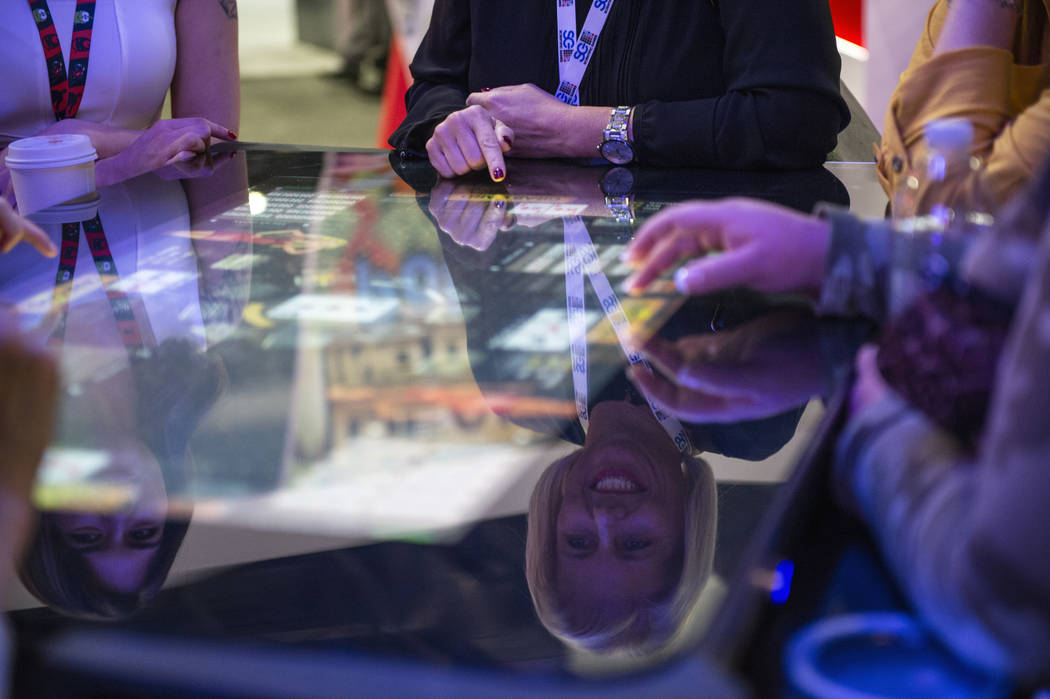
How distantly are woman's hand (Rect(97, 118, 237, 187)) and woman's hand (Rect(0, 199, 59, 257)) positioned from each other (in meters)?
0.44

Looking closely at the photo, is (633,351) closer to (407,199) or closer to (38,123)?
(407,199)

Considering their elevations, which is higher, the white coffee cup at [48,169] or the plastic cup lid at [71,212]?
the white coffee cup at [48,169]

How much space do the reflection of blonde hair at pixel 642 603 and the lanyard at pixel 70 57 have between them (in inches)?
60.4

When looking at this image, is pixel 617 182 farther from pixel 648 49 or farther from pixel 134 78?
pixel 134 78

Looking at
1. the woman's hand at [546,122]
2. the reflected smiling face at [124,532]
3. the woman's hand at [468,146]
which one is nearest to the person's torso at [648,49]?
the woman's hand at [546,122]

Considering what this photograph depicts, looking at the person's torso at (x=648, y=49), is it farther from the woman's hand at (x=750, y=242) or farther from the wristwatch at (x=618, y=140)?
the woman's hand at (x=750, y=242)

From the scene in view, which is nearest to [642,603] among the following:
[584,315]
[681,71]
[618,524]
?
[618,524]

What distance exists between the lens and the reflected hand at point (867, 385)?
0.62m

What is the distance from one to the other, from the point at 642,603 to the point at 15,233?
0.82 m

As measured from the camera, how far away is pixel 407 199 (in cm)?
129

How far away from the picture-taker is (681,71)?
157 cm

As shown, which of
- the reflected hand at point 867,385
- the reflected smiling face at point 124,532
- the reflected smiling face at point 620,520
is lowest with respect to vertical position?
the reflected smiling face at point 124,532

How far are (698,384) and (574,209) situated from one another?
1.69 ft

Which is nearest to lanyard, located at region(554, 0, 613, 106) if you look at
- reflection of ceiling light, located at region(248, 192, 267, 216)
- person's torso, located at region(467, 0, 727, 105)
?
person's torso, located at region(467, 0, 727, 105)
